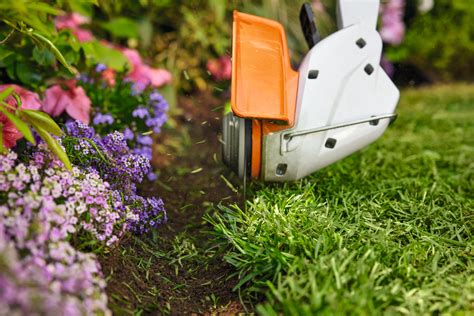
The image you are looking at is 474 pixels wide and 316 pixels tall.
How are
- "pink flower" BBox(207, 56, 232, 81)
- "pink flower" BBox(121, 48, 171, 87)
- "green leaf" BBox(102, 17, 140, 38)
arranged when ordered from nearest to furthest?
"pink flower" BBox(121, 48, 171, 87) → "green leaf" BBox(102, 17, 140, 38) → "pink flower" BBox(207, 56, 232, 81)

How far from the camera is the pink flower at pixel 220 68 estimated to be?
315 centimetres

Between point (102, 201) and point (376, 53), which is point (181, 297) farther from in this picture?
point (376, 53)

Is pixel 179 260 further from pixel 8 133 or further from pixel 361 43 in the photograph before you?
pixel 361 43

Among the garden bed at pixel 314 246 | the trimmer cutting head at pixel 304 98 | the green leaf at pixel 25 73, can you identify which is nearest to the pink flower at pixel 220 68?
the garden bed at pixel 314 246

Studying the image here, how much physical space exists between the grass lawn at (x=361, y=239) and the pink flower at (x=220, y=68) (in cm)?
115

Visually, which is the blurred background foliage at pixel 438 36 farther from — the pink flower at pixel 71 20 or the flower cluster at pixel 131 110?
the flower cluster at pixel 131 110

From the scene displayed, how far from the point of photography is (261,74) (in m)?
1.58

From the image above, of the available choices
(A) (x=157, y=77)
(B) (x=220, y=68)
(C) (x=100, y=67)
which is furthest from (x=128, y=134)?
(B) (x=220, y=68)

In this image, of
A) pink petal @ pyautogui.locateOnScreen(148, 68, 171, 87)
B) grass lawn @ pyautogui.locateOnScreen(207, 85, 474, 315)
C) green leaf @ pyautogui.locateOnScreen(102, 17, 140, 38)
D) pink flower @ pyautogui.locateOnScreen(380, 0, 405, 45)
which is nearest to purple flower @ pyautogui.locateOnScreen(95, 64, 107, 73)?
pink petal @ pyautogui.locateOnScreen(148, 68, 171, 87)

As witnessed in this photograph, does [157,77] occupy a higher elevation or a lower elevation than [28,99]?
lower

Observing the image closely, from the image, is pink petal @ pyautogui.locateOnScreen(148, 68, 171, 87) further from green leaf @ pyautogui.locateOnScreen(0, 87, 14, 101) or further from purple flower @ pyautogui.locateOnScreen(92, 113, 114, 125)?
green leaf @ pyautogui.locateOnScreen(0, 87, 14, 101)

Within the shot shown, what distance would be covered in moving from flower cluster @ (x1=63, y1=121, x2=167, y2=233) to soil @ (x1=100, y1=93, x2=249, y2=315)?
63 mm

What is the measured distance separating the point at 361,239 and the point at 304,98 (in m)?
0.43

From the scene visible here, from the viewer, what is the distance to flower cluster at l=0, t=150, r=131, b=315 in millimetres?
956
